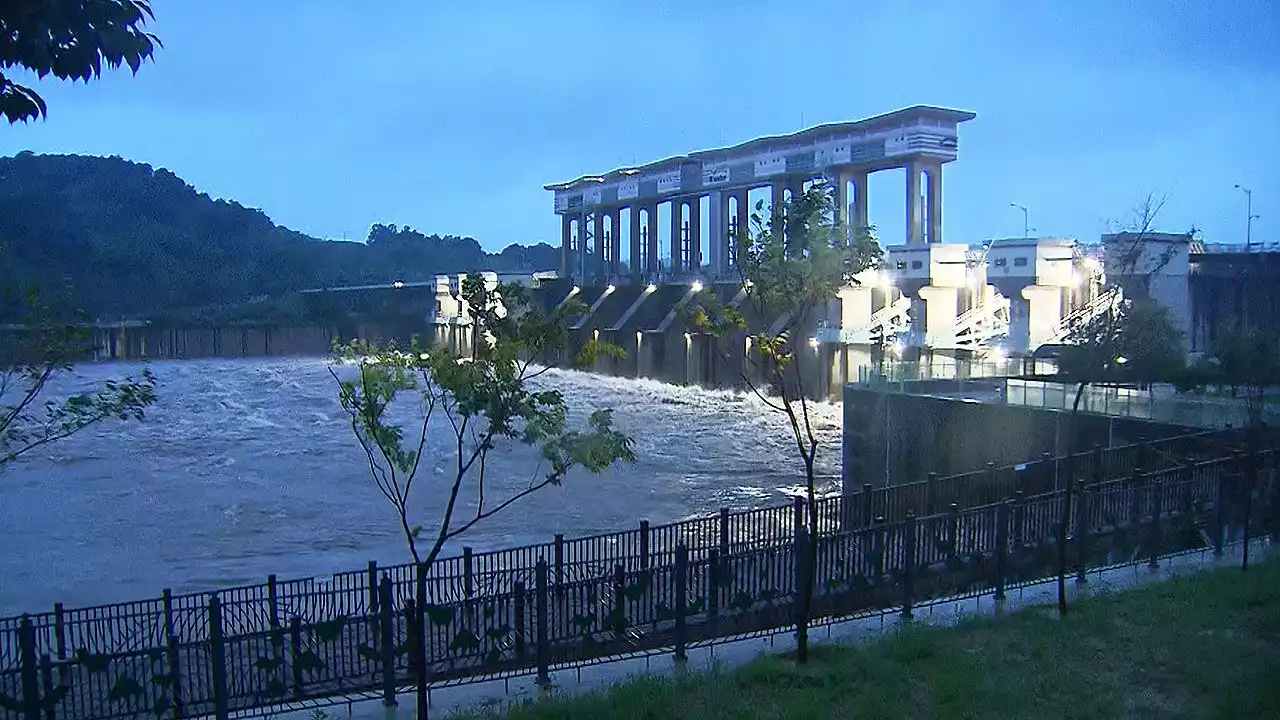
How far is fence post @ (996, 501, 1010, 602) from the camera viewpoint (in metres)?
11.8

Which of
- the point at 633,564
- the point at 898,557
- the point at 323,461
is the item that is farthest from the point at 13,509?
the point at 898,557

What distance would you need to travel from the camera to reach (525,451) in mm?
Answer: 38438

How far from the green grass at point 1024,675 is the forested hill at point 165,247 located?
11748cm

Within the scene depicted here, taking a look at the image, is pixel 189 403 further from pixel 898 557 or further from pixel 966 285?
pixel 898 557

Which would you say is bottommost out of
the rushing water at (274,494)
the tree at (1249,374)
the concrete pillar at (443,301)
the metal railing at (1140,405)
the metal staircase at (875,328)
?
the rushing water at (274,494)

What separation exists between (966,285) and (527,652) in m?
38.1

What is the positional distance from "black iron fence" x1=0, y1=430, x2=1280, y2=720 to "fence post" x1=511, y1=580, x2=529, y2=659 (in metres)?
0.02

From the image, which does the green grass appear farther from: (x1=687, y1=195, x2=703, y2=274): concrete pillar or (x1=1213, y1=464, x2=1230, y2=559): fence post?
(x1=687, y1=195, x2=703, y2=274): concrete pillar

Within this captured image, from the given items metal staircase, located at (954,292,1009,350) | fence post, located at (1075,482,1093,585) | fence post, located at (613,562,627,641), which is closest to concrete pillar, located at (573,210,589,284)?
metal staircase, located at (954,292,1009,350)

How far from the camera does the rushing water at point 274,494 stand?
22656 mm

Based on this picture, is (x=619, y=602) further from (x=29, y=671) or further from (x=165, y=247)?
(x=165, y=247)

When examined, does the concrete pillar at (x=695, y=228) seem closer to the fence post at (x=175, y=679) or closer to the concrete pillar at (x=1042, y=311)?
the concrete pillar at (x=1042, y=311)

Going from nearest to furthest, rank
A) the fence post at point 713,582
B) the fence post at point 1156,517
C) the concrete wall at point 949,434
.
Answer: the fence post at point 713,582, the fence post at point 1156,517, the concrete wall at point 949,434

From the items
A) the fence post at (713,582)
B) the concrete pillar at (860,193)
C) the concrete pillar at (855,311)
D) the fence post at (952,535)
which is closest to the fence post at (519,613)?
the fence post at (713,582)
